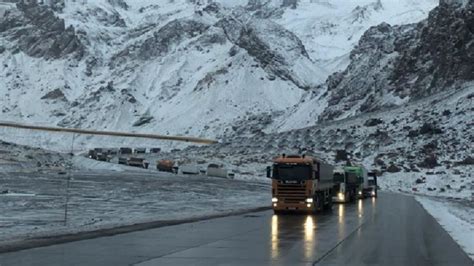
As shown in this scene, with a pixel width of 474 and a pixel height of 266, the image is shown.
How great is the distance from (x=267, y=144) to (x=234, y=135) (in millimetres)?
51770

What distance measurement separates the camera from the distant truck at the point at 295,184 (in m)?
34.7

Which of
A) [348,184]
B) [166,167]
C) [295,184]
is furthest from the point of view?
[166,167]

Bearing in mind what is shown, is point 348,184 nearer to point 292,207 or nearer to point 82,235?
point 292,207

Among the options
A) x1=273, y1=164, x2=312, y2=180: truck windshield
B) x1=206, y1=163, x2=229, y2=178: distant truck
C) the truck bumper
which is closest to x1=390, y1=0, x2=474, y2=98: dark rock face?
x1=206, y1=163, x2=229, y2=178: distant truck

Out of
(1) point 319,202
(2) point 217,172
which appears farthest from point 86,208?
(2) point 217,172

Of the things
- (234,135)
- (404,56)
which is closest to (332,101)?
(404,56)

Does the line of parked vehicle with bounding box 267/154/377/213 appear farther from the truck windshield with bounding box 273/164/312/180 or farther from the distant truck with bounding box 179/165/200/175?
the distant truck with bounding box 179/165/200/175

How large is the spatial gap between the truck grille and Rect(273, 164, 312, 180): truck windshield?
39 cm

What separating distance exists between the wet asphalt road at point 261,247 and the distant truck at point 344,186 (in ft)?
75.5

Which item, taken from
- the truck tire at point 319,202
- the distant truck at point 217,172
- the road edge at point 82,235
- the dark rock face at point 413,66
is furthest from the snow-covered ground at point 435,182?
the road edge at point 82,235

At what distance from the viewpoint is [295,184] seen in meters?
34.7

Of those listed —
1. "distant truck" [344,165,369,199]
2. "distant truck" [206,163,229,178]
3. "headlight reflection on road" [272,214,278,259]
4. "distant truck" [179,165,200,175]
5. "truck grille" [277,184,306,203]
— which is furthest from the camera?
"distant truck" [179,165,200,175]

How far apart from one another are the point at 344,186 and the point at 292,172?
17.5 meters

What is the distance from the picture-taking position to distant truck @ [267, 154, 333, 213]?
1364 inches
